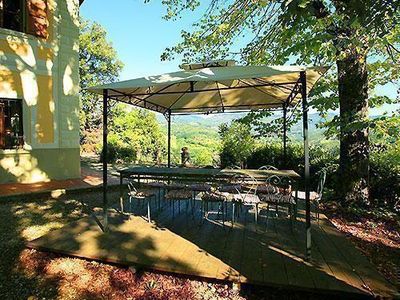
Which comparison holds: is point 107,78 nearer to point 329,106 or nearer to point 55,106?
point 55,106

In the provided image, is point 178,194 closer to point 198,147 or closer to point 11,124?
point 11,124

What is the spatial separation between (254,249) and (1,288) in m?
3.05

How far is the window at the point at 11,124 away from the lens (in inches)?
330

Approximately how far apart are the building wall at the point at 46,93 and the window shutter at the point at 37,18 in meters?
0.18

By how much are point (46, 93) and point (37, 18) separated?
87.1 inches

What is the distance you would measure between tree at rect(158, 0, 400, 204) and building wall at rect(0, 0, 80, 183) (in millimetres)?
3313

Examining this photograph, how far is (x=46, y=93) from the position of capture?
905cm

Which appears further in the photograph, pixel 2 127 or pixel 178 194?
pixel 2 127

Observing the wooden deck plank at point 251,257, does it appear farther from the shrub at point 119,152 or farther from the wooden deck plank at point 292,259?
the shrub at point 119,152

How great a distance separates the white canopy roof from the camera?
374 centimetres

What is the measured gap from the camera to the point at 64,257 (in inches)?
153

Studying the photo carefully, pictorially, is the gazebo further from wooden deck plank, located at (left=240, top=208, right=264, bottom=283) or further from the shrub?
the shrub

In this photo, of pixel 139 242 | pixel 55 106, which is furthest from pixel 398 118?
pixel 55 106

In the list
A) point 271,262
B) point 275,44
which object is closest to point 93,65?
point 275,44
